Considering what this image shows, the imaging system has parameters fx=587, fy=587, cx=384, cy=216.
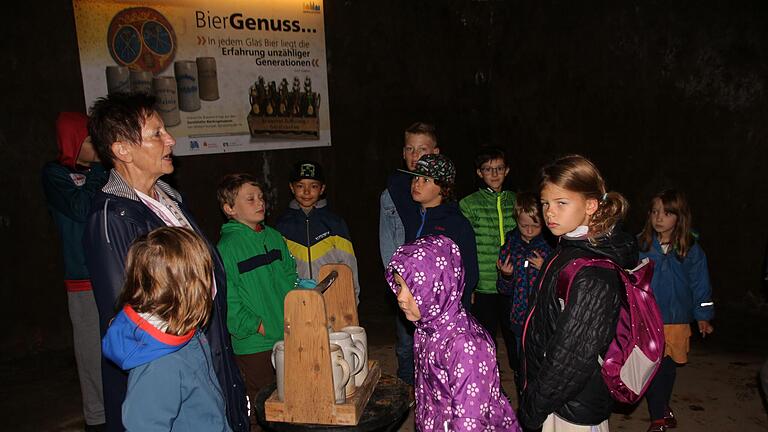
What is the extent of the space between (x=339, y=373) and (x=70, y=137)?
245 centimetres

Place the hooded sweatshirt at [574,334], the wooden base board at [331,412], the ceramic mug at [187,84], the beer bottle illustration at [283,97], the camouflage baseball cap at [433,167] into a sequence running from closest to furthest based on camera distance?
the hooded sweatshirt at [574,334]
the wooden base board at [331,412]
the camouflage baseball cap at [433,167]
the ceramic mug at [187,84]
the beer bottle illustration at [283,97]

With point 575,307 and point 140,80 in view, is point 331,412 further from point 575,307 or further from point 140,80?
point 140,80

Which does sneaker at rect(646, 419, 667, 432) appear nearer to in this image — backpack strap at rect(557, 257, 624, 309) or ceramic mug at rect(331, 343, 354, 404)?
backpack strap at rect(557, 257, 624, 309)

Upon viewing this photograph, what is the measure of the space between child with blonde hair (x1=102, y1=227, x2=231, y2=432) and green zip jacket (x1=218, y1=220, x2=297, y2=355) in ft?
3.66

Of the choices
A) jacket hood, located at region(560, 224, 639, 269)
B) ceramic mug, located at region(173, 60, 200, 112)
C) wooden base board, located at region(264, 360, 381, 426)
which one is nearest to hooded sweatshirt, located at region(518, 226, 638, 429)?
jacket hood, located at region(560, 224, 639, 269)

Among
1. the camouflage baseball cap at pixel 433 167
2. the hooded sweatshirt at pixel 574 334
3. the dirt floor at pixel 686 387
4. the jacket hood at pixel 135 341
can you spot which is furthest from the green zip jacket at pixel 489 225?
the jacket hood at pixel 135 341

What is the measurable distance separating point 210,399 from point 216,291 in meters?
0.40

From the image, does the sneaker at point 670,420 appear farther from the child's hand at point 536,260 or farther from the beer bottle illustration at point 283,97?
the beer bottle illustration at point 283,97

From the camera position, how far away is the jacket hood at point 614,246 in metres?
2.13

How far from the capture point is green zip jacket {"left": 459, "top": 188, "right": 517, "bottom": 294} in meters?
4.04

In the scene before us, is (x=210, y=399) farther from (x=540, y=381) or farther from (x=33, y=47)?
(x=33, y=47)

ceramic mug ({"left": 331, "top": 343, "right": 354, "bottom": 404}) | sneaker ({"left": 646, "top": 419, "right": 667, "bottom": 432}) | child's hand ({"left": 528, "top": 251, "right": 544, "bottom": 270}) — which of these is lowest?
sneaker ({"left": 646, "top": 419, "right": 667, "bottom": 432})

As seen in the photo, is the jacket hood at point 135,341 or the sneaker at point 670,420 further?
the sneaker at point 670,420

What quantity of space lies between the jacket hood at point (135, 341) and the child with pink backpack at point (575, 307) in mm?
1290
